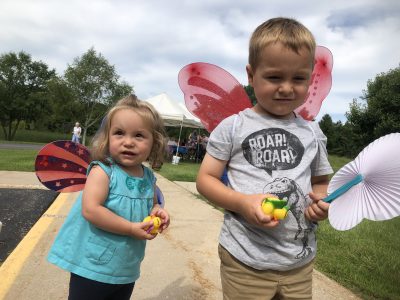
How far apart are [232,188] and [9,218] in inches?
141

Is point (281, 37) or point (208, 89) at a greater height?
point (281, 37)

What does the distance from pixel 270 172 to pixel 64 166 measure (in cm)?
109

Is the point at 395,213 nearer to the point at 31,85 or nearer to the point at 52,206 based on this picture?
the point at 52,206

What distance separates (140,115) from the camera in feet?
5.81

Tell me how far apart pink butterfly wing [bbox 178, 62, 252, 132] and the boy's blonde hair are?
1.37 feet

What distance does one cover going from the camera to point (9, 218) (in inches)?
169

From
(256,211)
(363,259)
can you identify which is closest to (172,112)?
(363,259)

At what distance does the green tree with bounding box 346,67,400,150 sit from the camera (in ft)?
78.8

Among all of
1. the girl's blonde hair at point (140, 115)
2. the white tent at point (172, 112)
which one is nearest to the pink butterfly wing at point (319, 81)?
the girl's blonde hair at point (140, 115)

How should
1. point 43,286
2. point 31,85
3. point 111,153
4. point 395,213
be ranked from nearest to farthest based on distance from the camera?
1. point 395,213
2. point 111,153
3. point 43,286
4. point 31,85

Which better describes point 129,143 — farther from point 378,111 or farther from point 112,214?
point 378,111

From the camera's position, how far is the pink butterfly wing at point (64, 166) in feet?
6.45

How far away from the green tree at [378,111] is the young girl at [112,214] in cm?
2397

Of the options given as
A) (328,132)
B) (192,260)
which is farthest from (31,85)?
(192,260)
